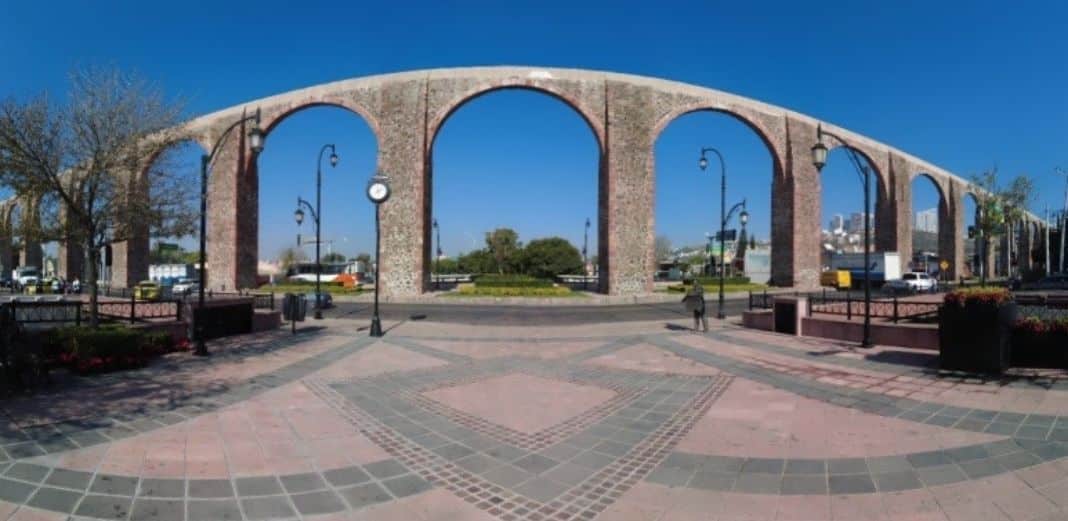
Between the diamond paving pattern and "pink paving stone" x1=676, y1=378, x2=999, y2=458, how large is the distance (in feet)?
1.10

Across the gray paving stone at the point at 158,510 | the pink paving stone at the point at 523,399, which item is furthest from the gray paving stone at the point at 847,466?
the gray paving stone at the point at 158,510

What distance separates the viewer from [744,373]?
8.27 meters

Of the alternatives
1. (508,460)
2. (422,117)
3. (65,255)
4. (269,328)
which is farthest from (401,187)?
(65,255)

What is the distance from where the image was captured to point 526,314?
19.9 metres

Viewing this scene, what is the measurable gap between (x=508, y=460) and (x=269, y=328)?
12.4 metres

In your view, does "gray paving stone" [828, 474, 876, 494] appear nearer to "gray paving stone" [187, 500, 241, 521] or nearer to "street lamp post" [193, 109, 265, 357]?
"gray paving stone" [187, 500, 241, 521]

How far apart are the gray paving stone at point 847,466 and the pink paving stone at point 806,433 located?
12cm

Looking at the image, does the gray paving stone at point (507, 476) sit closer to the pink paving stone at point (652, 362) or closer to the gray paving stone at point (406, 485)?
the gray paving stone at point (406, 485)

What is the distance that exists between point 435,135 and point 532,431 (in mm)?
25956

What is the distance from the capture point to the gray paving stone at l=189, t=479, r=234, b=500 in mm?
3753

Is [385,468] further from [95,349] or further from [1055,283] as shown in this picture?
[1055,283]

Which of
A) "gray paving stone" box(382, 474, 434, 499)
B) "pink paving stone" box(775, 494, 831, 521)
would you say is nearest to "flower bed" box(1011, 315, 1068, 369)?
"pink paving stone" box(775, 494, 831, 521)

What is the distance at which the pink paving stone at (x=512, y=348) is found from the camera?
33.7 ft

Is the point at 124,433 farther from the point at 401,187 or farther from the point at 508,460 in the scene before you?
the point at 401,187
